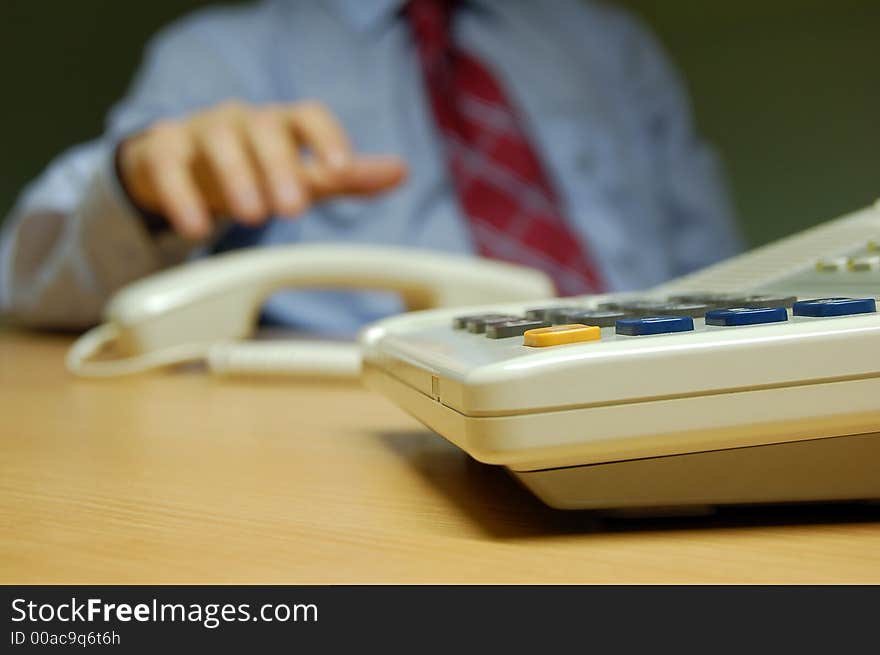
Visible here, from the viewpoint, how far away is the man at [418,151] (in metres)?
0.84

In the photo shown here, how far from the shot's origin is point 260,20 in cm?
115

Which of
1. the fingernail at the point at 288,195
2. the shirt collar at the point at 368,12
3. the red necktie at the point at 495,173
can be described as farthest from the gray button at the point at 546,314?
the shirt collar at the point at 368,12

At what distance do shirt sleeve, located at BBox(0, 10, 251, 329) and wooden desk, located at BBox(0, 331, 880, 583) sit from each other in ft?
1.54

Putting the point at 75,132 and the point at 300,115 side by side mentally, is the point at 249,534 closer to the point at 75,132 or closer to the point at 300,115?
the point at 300,115

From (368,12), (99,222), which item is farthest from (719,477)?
(368,12)

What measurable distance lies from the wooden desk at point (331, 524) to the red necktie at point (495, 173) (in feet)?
2.20

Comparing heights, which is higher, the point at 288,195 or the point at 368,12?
the point at 368,12

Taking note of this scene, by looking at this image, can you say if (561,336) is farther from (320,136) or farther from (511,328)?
(320,136)

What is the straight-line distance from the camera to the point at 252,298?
65 cm

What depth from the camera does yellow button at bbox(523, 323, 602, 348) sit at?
0.21 m

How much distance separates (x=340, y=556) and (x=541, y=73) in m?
1.10

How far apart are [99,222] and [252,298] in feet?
0.77

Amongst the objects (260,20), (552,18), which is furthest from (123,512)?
(552,18)
